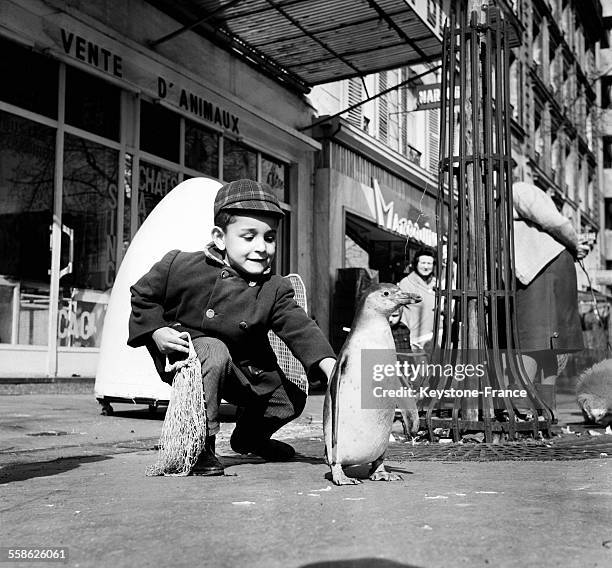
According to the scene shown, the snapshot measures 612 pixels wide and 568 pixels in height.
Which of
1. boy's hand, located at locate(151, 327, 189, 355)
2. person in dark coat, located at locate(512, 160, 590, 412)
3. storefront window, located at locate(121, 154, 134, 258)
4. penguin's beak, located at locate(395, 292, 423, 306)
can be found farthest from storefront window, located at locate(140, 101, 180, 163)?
penguin's beak, located at locate(395, 292, 423, 306)

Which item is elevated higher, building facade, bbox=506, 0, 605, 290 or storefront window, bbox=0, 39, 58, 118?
building facade, bbox=506, 0, 605, 290

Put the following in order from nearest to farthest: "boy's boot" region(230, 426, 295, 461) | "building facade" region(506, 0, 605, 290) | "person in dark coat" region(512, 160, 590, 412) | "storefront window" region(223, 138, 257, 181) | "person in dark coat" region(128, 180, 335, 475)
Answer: "person in dark coat" region(128, 180, 335, 475) < "boy's boot" region(230, 426, 295, 461) < "person in dark coat" region(512, 160, 590, 412) < "storefront window" region(223, 138, 257, 181) < "building facade" region(506, 0, 605, 290)

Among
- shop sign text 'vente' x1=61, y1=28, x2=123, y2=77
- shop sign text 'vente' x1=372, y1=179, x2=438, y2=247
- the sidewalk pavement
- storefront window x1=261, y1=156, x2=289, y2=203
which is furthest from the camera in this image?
shop sign text 'vente' x1=372, y1=179, x2=438, y2=247

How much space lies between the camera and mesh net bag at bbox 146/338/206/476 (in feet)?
10.7

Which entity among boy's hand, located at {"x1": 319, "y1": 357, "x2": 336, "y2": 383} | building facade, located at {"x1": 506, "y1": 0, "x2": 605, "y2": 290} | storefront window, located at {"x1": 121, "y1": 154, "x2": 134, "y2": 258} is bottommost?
boy's hand, located at {"x1": 319, "y1": 357, "x2": 336, "y2": 383}

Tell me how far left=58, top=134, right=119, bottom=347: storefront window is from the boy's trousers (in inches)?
234

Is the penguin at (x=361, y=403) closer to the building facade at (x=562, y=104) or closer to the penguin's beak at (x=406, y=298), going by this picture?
the penguin's beak at (x=406, y=298)

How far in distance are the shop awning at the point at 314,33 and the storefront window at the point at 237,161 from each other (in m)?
1.23

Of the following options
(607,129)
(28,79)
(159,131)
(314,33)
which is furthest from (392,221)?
(607,129)

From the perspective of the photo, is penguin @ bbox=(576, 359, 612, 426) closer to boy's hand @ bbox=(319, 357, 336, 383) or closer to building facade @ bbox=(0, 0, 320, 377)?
boy's hand @ bbox=(319, 357, 336, 383)

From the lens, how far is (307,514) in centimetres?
247

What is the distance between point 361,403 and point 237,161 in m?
9.88

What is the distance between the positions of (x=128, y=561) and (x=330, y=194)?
1293 centimetres

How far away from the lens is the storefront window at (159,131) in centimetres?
1067
